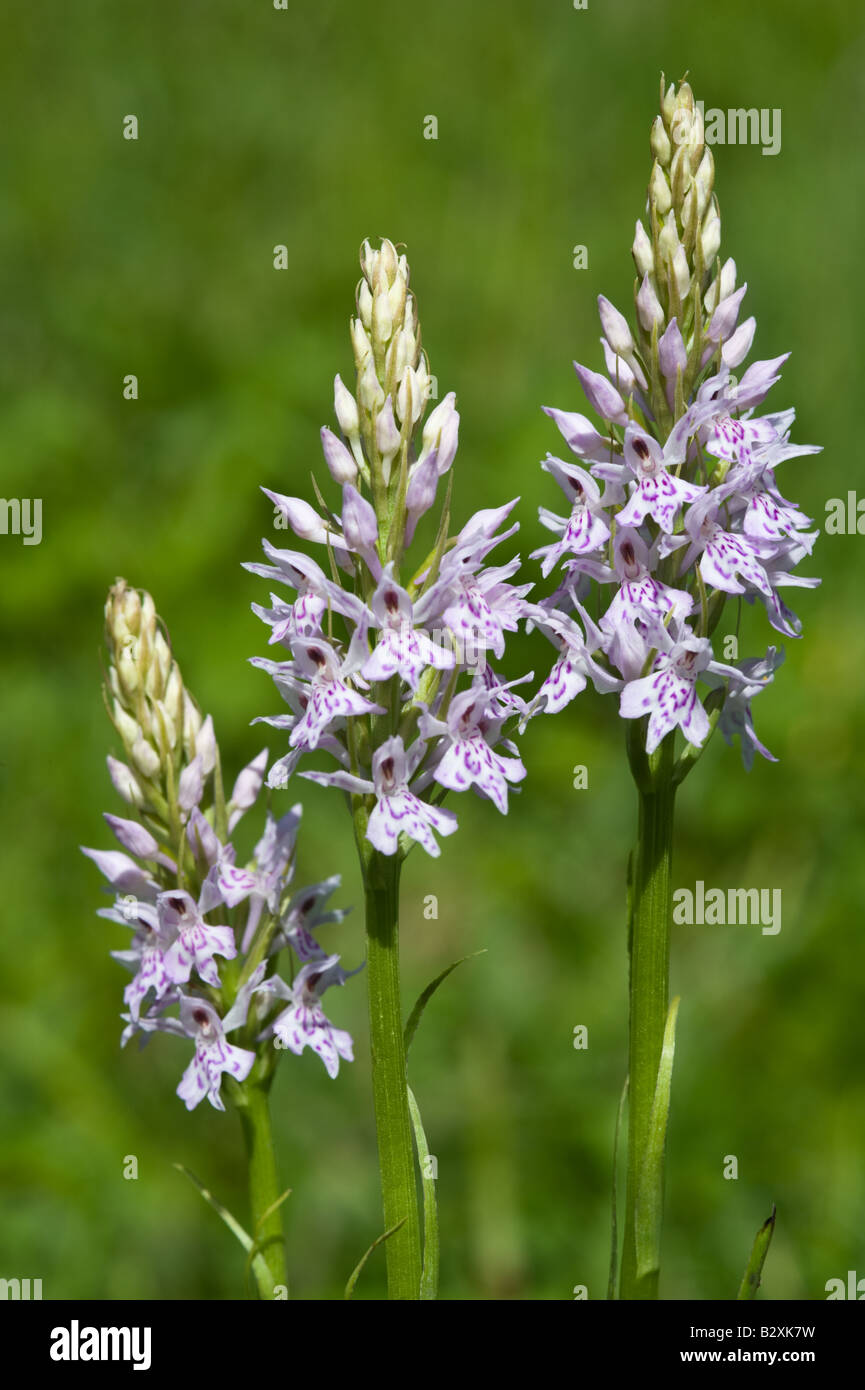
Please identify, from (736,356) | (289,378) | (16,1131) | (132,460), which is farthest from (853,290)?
(16,1131)

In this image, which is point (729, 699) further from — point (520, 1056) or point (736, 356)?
point (520, 1056)

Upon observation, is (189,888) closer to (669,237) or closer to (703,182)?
(669,237)

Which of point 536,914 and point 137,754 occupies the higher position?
point 137,754

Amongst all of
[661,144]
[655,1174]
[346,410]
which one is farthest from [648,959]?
[661,144]

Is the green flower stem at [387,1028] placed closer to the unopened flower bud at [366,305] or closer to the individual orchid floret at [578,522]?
the individual orchid floret at [578,522]

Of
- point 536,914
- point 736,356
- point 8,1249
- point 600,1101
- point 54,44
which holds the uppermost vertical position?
point 54,44

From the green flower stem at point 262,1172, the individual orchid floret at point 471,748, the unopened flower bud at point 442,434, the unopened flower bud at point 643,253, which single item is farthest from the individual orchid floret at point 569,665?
the green flower stem at point 262,1172

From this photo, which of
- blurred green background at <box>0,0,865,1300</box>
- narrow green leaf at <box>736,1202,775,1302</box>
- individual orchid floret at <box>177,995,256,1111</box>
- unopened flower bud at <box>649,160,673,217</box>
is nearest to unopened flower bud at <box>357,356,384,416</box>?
unopened flower bud at <box>649,160,673,217</box>
